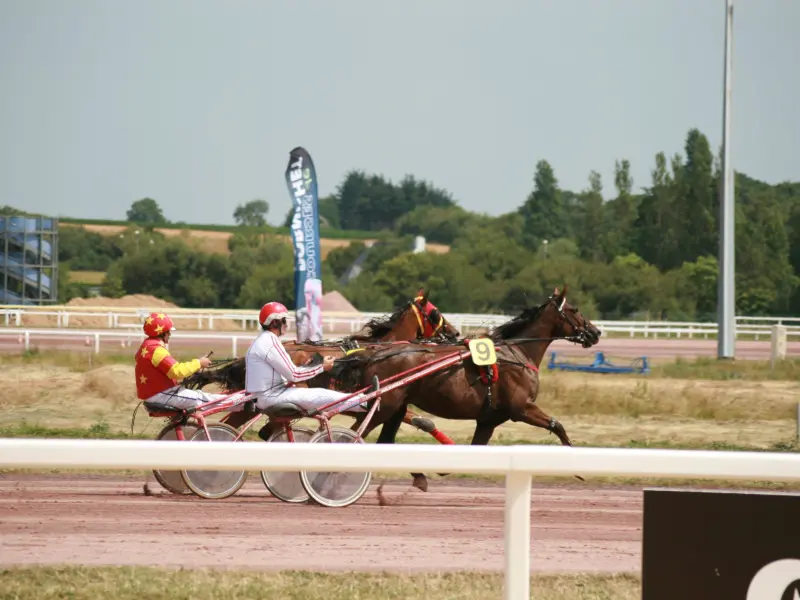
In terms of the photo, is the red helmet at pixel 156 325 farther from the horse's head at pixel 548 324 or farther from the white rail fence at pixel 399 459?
the white rail fence at pixel 399 459

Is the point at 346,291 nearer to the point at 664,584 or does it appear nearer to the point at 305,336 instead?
the point at 305,336

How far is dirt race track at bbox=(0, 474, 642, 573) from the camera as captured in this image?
3703 millimetres

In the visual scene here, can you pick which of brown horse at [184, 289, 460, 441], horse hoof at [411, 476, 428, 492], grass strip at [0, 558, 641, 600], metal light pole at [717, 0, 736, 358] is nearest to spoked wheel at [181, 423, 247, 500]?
grass strip at [0, 558, 641, 600]

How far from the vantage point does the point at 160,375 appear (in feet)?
29.3

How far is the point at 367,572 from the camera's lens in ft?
12.6

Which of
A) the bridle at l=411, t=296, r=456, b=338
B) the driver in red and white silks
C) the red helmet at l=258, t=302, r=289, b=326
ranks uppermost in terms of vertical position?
the red helmet at l=258, t=302, r=289, b=326

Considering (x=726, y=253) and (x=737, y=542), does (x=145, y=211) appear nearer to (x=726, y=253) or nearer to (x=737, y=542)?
(x=726, y=253)

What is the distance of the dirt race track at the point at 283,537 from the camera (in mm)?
3703

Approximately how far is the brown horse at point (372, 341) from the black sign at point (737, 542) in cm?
723

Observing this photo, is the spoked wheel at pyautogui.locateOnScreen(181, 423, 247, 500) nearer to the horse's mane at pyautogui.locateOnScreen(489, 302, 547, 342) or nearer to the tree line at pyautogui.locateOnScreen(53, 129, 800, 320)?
the horse's mane at pyautogui.locateOnScreen(489, 302, 547, 342)

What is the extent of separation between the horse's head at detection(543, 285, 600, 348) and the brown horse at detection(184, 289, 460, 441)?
973mm

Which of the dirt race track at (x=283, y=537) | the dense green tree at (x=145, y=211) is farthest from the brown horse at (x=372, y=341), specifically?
the dense green tree at (x=145, y=211)

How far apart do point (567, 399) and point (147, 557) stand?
1516 cm

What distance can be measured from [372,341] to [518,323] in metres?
1.51
